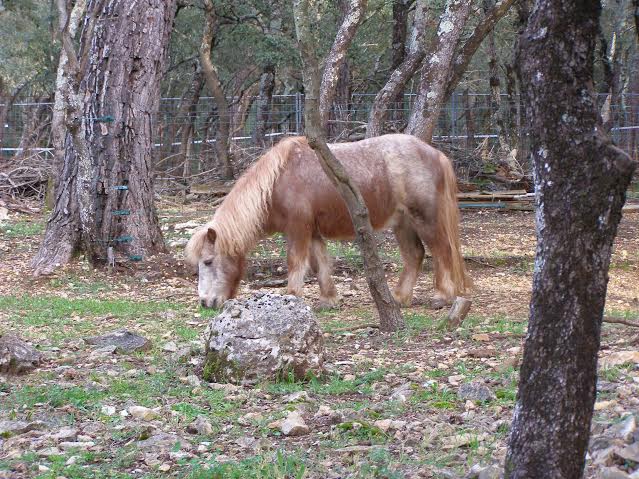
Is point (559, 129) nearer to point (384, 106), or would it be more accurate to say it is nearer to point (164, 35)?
point (164, 35)

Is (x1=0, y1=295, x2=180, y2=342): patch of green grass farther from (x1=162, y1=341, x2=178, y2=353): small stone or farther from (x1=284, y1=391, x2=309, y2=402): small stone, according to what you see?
(x1=284, y1=391, x2=309, y2=402): small stone

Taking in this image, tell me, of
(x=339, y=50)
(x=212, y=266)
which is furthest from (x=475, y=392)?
(x=339, y=50)

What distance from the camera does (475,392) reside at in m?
5.35

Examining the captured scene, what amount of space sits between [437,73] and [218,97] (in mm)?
9737

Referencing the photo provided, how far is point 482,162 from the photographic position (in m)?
19.2

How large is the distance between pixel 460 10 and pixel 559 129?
9.96 metres

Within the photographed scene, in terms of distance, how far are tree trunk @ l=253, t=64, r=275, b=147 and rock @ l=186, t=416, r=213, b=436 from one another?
52.9 feet

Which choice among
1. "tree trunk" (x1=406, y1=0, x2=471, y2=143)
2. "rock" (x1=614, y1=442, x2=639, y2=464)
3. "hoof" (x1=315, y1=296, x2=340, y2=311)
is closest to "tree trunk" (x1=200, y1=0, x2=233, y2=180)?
"tree trunk" (x1=406, y1=0, x2=471, y2=143)

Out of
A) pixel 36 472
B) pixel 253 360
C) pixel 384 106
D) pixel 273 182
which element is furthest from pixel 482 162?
pixel 36 472

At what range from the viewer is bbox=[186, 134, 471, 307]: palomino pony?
934 centimetres

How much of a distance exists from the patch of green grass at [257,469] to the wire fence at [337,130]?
13983 mm

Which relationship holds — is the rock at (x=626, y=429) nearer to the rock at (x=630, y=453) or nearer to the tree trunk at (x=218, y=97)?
the rock at (x=630, y=453)

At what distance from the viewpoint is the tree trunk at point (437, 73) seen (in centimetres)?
1245

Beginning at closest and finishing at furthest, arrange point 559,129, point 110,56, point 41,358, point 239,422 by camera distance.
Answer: point 559,129 → point 239,422 → point 41,358 → point 110,56
